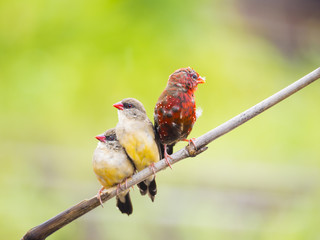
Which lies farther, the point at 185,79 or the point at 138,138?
the point at 138,138

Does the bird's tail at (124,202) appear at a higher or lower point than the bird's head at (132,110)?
lower

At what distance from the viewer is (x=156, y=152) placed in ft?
8.75

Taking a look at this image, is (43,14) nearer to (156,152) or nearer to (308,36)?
(156,152)

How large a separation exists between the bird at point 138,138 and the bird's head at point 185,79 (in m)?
0.27

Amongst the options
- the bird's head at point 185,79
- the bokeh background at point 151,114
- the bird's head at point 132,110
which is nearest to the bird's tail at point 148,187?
the bird's head at point 132,110

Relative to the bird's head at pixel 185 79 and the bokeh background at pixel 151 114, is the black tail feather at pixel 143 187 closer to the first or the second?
the bird's head at pixel 185 79

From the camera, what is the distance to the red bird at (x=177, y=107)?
94.0 inches

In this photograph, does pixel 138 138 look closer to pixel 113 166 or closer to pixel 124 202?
pixel 113 166

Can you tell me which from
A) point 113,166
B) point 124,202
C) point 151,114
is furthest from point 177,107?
point 151,114

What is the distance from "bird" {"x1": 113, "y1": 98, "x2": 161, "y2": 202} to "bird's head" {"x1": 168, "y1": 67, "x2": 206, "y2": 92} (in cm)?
27

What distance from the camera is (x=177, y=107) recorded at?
2.45 metres

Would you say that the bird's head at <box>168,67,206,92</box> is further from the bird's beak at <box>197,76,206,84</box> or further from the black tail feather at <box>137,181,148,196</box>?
the black tail feather at <box>137,181,148,196</box>

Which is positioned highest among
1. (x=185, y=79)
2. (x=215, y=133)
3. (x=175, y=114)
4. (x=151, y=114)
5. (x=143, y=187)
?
(x=151, y=114)

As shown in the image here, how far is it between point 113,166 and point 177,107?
1.52 ft
